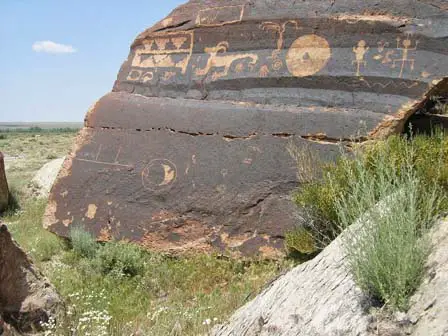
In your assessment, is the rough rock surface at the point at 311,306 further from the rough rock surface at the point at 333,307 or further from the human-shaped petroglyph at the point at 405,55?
the human-shaped petroglyph at the point at 405,55

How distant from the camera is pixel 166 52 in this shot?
23.5ft

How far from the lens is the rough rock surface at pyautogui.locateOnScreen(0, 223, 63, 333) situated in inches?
141

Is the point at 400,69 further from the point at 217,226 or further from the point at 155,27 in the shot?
the point at 155,27

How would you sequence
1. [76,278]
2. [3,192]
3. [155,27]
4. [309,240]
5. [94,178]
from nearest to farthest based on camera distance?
[309,240] → [76,278] → [94,178] → [155,27] → [3,192]

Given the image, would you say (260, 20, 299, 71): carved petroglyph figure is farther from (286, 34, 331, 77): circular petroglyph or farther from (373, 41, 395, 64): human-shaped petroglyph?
(373, 41, 395, 64): human-shaped petroglyph

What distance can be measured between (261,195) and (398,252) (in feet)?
9.83

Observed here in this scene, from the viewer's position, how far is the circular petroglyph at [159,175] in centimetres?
595

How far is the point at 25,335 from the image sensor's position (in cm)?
351

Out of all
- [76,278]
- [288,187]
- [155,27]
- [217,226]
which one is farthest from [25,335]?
[155,27]

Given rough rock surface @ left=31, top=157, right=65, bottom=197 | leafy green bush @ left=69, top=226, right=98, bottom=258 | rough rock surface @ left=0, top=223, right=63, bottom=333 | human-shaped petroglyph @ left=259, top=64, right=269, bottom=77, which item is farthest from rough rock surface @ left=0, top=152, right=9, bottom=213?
rough rock surface @ left=0, top=223, right=63, bottom=333

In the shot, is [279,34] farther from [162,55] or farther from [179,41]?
[162,55]

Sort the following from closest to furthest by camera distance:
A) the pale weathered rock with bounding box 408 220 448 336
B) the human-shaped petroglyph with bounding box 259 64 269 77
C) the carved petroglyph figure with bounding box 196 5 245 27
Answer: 1. the pale weathered rock with bounding box 408 220 448 336
2. the human-shaped petroglyph with bounding box 259 64 269 77
3. the carved petroglyph figure with bounding box 196 5 245 27

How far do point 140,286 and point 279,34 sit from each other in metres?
3.34

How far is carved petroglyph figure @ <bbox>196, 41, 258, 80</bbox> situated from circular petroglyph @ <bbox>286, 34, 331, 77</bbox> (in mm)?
544
